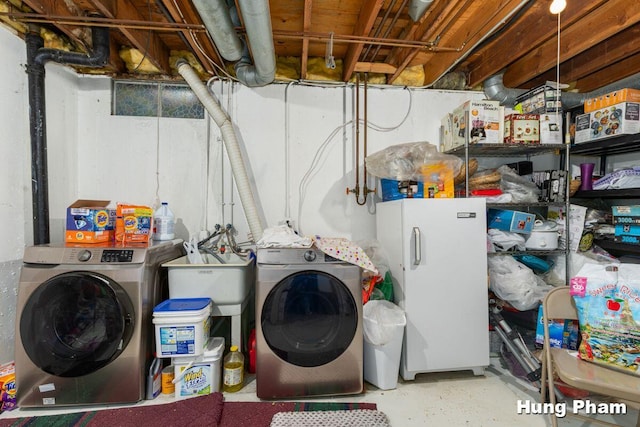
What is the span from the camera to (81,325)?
1771 mm

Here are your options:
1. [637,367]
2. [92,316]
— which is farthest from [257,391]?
[637,367]

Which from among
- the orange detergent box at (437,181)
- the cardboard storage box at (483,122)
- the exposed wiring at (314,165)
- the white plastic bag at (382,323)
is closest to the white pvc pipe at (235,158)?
the exposed wiring at (314,165)

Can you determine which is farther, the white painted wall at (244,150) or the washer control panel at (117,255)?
the white painted wall at (244,150)

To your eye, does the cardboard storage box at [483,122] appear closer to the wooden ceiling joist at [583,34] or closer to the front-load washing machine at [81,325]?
the wooden ceiling joist at [583,34]

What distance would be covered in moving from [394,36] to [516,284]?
2.18 metres

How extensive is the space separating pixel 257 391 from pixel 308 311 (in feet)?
1.93

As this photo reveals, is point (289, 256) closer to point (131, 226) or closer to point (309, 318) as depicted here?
point (309, 318)

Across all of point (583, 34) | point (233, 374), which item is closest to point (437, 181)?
point (583, 34)

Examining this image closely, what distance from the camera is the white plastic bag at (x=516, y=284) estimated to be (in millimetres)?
2154

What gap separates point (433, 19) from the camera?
6.31ft

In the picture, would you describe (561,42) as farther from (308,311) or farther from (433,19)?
(308,311)

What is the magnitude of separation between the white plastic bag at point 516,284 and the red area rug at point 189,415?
131 centimetres

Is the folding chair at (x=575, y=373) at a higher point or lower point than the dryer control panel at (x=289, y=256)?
lower

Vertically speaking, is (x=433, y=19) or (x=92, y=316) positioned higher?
(x=433, y=19)
